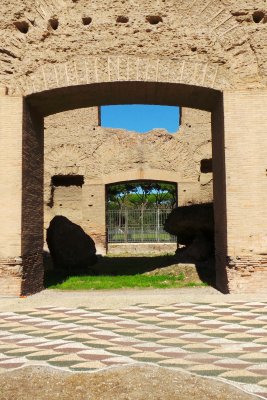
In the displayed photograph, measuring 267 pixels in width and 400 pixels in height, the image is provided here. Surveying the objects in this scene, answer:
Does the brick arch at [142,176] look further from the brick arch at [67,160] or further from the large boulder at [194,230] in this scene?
the large boulder at [194,230]

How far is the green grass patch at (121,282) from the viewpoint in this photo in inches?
308

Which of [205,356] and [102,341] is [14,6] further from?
[205,356]

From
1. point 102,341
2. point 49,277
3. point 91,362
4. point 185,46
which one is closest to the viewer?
point 91,362

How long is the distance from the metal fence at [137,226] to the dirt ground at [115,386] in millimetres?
13092

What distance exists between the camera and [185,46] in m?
7.04

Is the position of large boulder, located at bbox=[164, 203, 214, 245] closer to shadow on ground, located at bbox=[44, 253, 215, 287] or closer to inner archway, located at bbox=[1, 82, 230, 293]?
shadow on ground, located at bbox=[44, 253, 215, 287]

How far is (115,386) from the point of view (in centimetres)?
274

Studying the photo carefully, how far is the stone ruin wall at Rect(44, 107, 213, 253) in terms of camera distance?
47.0 feet

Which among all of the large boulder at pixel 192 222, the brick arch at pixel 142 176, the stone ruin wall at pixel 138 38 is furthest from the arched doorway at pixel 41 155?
the brick arch at pixel 142 176

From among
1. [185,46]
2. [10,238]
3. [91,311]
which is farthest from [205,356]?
[185,46]

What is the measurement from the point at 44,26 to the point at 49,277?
4835mm

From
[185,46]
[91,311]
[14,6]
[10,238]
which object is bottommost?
[91,311]

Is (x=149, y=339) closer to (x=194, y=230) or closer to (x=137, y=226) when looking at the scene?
(x=194, y=230)

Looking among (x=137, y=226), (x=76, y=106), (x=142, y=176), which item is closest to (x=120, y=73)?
(x=76, y=106)
